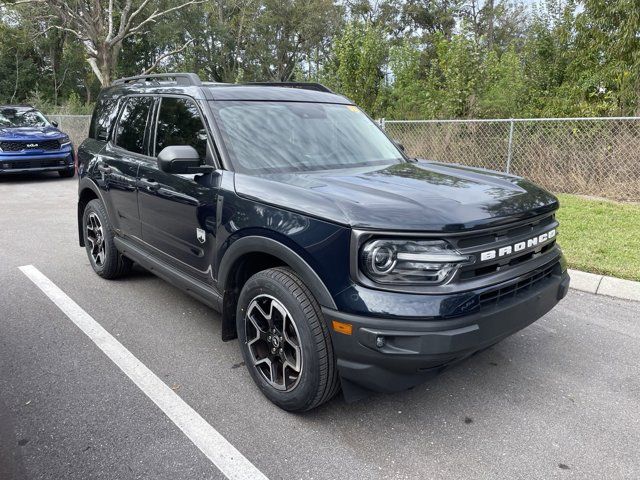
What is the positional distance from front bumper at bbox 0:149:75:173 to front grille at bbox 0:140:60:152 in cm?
14

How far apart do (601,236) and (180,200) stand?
5.02m

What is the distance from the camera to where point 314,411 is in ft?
9.44

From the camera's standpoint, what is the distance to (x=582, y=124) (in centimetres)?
852

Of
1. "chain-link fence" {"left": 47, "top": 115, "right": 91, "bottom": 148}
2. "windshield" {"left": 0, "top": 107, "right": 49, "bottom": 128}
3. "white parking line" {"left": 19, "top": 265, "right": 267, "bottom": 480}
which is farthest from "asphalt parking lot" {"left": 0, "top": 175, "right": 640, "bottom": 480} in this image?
"chain-link fence" {"left": 47, "top": 115, "right": 91, "bottom": 148}

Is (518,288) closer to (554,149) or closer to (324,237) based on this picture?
(324,237)

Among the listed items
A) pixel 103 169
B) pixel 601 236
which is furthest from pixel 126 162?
pixel 601 236

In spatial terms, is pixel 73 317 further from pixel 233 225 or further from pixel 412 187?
pixel 412 187

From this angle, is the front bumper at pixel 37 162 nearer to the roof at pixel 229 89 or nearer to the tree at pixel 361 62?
the tree at pixel 361 62

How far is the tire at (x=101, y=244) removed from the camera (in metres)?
4.78

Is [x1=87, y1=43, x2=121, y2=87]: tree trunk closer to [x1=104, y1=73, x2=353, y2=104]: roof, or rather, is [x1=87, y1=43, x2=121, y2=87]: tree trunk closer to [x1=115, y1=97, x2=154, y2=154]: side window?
[x1=115, y1=97, x2=154, y2=154]: side window

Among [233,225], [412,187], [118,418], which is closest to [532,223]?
[412,187]

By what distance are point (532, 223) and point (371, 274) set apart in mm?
1096

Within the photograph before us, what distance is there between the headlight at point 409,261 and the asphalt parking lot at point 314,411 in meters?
0.89

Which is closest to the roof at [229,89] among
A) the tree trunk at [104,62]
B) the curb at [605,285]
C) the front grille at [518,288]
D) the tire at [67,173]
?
the front grille at [518,288]
